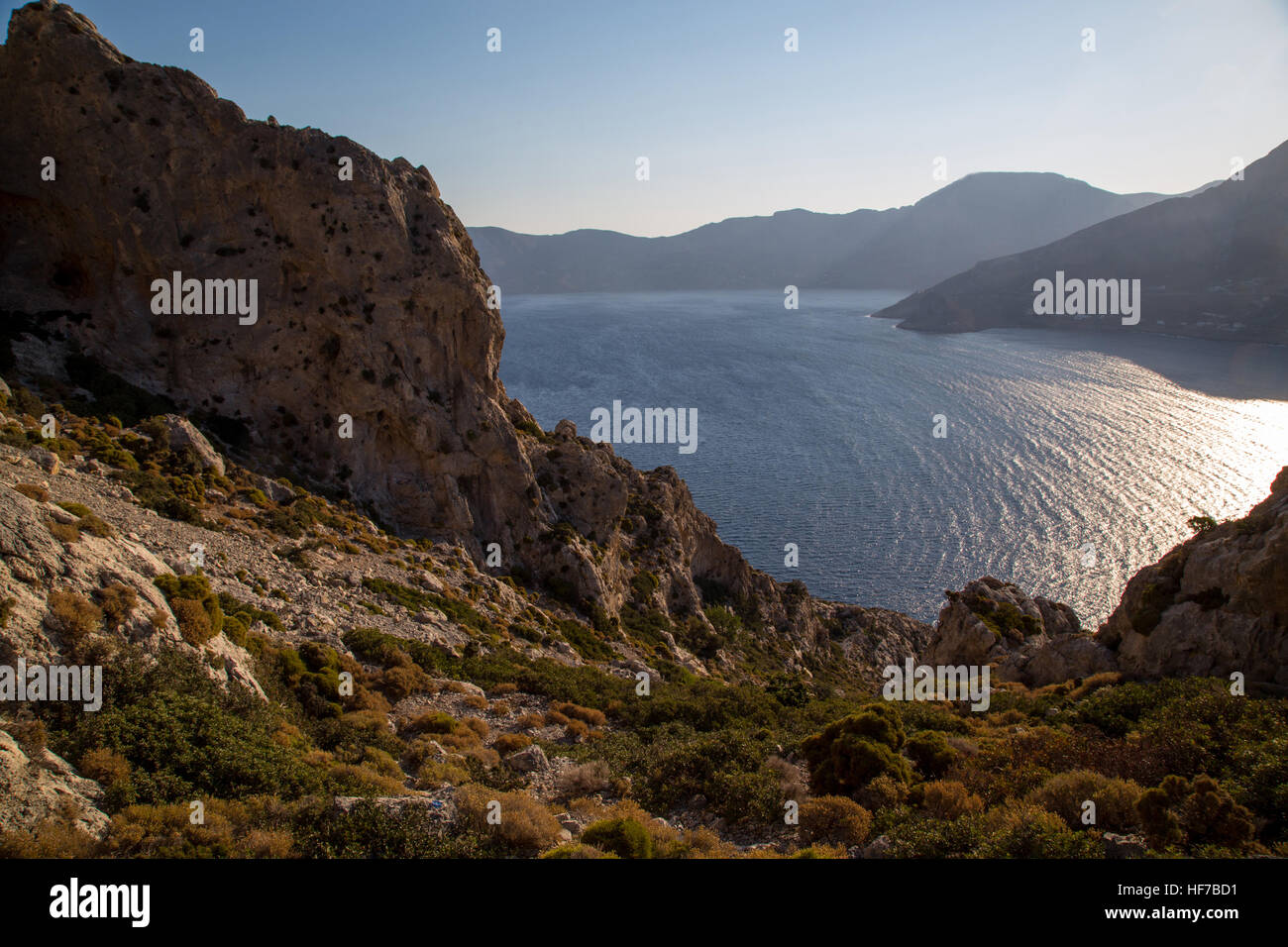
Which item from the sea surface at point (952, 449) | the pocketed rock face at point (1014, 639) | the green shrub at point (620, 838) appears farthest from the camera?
the sea surface at point (952, 449)

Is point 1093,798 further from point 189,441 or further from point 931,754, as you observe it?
point 189,441

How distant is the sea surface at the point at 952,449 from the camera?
71188mm

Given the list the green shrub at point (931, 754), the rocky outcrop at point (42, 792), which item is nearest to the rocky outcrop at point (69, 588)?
the rocky outcrop at point (42, 792)

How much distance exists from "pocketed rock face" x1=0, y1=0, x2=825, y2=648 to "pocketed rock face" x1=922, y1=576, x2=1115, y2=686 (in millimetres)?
19723

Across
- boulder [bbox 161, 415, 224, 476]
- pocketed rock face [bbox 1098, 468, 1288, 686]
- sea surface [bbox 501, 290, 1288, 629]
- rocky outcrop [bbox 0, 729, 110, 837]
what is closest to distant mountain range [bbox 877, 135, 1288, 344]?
sea surface [bbox 501, 290, 1288, 629]

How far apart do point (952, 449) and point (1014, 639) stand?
213 feet

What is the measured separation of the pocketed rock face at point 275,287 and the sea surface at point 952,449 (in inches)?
1541

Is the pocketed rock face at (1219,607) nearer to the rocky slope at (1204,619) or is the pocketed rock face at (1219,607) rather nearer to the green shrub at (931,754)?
the rocky slope at (1204,619)

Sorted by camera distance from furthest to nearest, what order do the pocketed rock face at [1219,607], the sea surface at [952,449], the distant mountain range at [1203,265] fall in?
1. the distant mountain range at [1203,265]
2. the sea surface at [952,449]
3. the pocketed rock face at [1219,607]

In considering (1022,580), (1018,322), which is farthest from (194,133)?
(1018,322)

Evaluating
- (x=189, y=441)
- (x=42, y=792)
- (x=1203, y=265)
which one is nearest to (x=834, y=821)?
(x=42, y=792)

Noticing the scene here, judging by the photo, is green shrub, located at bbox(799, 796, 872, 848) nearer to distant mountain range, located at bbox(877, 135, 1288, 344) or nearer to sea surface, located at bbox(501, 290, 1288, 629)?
sea surface, located at bbox(501, 290, 1288, 629)
